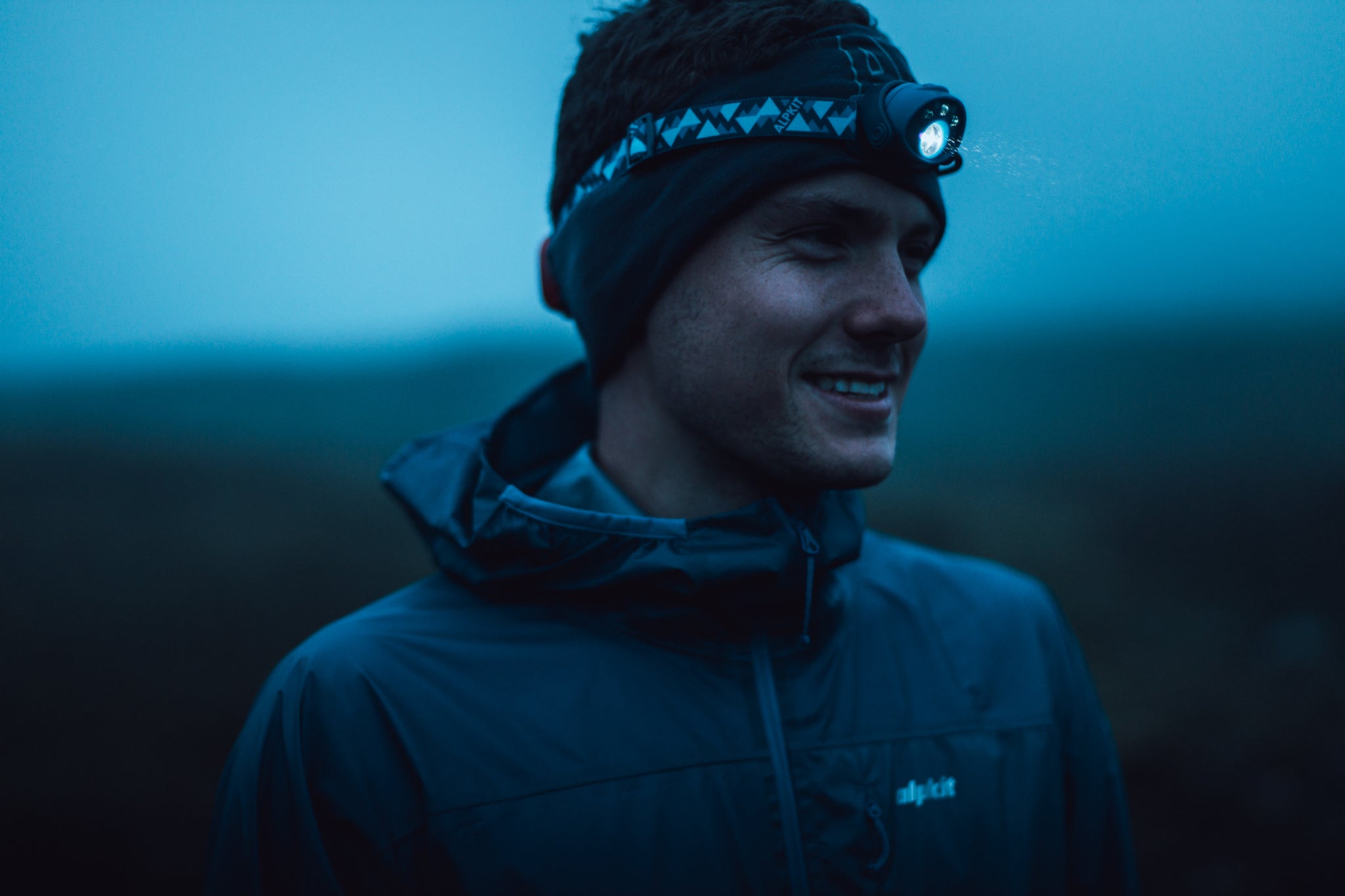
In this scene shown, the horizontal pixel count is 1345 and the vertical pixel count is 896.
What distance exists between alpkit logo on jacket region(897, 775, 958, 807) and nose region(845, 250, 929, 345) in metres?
0.81

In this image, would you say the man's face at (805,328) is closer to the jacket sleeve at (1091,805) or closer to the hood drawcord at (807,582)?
the hood drawcord at (807,582)

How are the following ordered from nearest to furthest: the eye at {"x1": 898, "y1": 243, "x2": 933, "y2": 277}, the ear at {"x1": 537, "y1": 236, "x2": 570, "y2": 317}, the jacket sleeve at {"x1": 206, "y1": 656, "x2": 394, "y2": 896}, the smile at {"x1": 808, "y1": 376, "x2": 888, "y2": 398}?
the jacket sleeve at {"x1": 206, "y1": 656, "x2": 394, "y2": 896}, the smile at {"x1": 808, "y1": 376, "x2": 888, "y2": 398}, the eye at {"x1": 898, "y1": 243, "x2": 933, "y2": 277}, the ear at {"x1": 537, "y1": 236, "x2": 570, "y2": 317}

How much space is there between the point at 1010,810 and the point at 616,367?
1.17m

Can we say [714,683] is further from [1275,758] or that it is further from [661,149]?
[1275,758]

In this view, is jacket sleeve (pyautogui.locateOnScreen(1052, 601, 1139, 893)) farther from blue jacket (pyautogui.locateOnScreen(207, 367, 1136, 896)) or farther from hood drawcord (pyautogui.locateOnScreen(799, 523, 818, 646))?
hood drawcord (pyautogui.locateOnScreen(799, 523, 818, 646))

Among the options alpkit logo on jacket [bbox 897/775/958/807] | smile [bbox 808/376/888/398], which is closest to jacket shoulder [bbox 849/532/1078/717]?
alpkit logo on jacket [bbox 897/775/958/807]

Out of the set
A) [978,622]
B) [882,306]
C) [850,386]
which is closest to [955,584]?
[978,622]

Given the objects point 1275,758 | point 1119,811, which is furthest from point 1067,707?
point 1275,758

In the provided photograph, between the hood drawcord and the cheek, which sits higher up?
the cheek

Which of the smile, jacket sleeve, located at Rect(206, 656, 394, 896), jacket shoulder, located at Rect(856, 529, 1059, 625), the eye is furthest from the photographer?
jacket shoulder, located at Rect(856, 529, 1059, 625)

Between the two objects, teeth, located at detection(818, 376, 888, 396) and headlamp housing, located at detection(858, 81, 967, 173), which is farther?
teeth, located at detection(818, 376, 888, 396)

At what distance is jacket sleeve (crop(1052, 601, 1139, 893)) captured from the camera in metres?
1.64

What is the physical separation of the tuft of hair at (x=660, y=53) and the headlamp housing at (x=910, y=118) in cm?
23

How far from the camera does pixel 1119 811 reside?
1.68 metres
